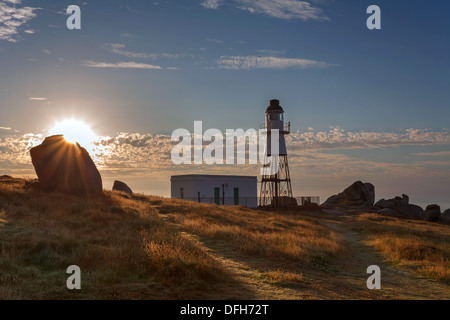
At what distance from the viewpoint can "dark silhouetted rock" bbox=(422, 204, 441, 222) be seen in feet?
156

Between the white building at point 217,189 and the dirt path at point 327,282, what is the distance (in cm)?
2898

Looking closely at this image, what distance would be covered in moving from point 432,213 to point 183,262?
4582 centimetres

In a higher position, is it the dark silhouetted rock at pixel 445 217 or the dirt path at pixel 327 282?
the dirt path at pixel 327 282

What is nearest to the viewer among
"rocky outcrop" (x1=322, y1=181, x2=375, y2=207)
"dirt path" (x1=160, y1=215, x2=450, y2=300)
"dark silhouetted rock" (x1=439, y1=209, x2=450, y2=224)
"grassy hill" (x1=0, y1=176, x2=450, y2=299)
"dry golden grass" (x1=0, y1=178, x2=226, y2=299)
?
"dry golden grass" (x1=0, y1=178, x2=226, y2=299)

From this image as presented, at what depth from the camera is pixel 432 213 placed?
47938mm

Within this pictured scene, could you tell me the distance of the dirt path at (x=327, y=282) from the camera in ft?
31.1

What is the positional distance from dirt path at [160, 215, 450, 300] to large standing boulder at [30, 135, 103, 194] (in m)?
13.7

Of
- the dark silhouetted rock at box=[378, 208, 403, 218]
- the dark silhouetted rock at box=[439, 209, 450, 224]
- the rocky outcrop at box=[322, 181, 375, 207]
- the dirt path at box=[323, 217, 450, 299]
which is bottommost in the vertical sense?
the dark silhouetted rock at box=[439, 209, 450, 224]

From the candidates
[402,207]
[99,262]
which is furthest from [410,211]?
[99,262]

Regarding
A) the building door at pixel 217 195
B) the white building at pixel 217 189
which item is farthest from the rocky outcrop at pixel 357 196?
the building door at pixel 217 195

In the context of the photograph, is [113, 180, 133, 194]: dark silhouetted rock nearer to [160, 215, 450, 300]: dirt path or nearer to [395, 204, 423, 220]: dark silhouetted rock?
[160, 215, 450, 300]: dirt path

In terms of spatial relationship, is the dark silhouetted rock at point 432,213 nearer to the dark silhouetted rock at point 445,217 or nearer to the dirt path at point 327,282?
the dark silhouetted rock at point 445,217

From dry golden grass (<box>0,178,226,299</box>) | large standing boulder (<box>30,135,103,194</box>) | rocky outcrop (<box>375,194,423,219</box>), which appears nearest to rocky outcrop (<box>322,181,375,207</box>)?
rocky outcrop (<box>375,194,423,219</box>)
